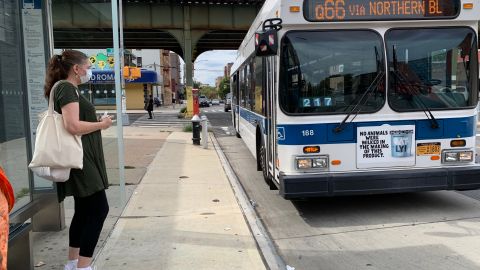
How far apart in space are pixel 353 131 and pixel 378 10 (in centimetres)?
157

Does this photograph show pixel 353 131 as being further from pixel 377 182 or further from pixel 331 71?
pixel 331 71

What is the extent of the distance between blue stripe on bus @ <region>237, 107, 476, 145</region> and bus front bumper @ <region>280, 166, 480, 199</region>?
43 centimetres

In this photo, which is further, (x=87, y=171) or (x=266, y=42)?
(x=266, y=42)

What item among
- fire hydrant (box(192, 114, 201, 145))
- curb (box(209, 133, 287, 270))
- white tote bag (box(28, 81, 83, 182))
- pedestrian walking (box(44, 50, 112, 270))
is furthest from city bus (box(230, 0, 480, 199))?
fire hydrant (box(192, 114, 201, 145))

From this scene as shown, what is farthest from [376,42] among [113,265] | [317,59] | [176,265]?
[113,265]

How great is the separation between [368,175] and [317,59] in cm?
159

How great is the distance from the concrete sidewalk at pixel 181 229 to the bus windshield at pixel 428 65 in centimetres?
269

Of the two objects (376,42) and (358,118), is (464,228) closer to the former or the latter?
(358,118)

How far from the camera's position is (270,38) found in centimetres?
598

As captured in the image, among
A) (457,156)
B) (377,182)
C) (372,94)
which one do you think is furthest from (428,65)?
(377,182)

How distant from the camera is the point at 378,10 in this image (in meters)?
6.15

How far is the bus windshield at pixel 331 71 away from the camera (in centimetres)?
611

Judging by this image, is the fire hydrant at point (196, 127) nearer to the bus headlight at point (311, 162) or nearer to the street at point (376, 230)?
the street at point (376, 230)

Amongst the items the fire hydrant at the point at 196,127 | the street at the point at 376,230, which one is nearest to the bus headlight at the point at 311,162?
the street at the point at 376,230
